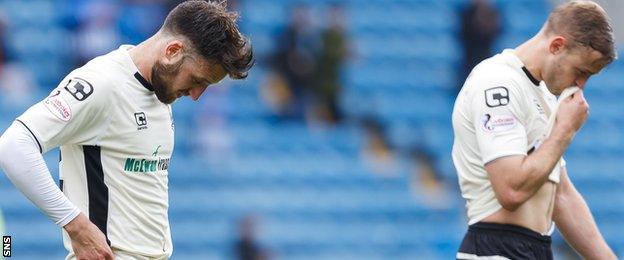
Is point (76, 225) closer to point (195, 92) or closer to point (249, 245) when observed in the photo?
point (195, 92)

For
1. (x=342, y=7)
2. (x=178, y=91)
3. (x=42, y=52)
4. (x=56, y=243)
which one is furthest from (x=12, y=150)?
(x=342, y=7)

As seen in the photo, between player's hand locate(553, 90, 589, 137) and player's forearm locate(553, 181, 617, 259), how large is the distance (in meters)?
0.59

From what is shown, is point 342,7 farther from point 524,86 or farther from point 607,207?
point 524,86

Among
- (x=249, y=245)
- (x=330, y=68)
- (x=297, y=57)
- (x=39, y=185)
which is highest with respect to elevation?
(x=297, y=57)

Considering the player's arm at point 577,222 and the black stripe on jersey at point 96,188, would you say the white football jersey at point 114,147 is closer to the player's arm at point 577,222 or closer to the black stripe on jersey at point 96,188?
the black stripe on jersey at point 96,188

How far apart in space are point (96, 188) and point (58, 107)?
37cm

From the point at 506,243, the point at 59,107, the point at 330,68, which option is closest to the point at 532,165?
the point at 506,243

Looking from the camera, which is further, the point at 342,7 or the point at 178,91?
the point at 342,7

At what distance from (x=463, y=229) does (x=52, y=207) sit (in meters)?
9.23

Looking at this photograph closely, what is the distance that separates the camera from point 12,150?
4.41m

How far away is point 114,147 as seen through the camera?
4.70 metres

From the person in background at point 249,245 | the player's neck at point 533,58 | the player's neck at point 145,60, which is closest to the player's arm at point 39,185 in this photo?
the player's neck at point 145,60

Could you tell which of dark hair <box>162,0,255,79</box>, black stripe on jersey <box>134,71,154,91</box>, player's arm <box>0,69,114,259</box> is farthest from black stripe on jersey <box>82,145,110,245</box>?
dark hair <box>162,0,255,79</box>

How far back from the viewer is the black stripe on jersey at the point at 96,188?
468 centimetres
